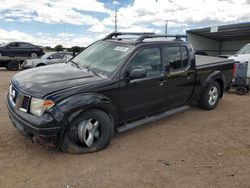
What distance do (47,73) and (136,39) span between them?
1.72 m

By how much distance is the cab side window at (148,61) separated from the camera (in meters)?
4.47

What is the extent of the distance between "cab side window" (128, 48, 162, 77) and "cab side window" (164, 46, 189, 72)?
23 centimetres

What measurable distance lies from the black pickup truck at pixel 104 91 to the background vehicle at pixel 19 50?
53.3ft

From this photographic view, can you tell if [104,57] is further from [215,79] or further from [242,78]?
[242,78]

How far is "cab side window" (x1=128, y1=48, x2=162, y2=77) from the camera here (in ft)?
14.7

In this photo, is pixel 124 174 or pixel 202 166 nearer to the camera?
pixel 124 174

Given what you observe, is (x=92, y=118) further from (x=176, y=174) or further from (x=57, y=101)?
(x=176, y=174)

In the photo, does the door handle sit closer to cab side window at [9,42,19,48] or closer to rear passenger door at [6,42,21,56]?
rear passenger door at [6,42,21,56]

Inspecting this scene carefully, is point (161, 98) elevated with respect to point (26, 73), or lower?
lower

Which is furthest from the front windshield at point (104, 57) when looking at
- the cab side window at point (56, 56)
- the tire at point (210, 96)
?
the cab side window at point (56, 56)

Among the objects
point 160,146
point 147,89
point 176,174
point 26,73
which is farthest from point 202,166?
point 26,73

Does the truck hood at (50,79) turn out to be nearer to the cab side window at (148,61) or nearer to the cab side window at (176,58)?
the cab side window at (148,61)

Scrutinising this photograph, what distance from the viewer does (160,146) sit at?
4.34m

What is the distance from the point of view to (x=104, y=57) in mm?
4707
